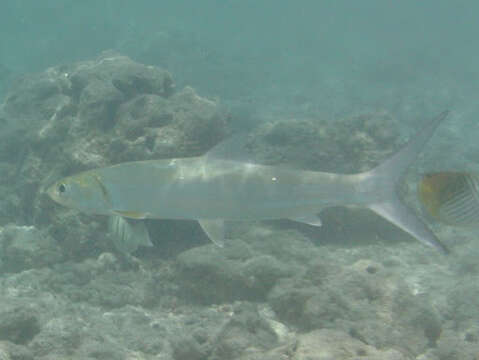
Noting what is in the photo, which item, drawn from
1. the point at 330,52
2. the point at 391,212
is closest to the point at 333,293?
the point at 391,212

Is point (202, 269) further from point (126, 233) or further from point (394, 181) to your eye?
point (394, 181)

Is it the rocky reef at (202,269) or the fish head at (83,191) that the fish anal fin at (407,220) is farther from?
the fish head at (83,191)

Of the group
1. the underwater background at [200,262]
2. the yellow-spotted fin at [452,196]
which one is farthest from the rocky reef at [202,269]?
the yellow-spotted fin at [452,196]

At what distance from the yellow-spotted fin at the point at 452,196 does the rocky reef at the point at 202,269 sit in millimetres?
1470

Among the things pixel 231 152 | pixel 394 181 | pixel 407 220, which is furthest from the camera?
pixel 231 152

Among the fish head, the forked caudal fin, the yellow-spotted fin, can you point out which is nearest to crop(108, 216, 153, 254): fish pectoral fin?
the fish head

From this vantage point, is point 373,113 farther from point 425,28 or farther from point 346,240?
point 425,28

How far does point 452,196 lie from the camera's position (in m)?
2.06

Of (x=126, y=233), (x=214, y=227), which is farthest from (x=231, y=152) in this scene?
(x=126, y=233)

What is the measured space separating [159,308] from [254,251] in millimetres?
1595

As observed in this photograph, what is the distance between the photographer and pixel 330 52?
4400 cm

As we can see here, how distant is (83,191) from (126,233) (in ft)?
5.28

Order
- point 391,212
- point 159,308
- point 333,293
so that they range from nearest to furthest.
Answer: point 391,212, point 333,293, point 159,308

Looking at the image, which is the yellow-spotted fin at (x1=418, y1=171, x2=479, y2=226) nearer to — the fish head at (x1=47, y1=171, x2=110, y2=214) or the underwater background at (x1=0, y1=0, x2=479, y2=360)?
the underwater background at (x1=0, y1=0, x2=479, y2=360)
